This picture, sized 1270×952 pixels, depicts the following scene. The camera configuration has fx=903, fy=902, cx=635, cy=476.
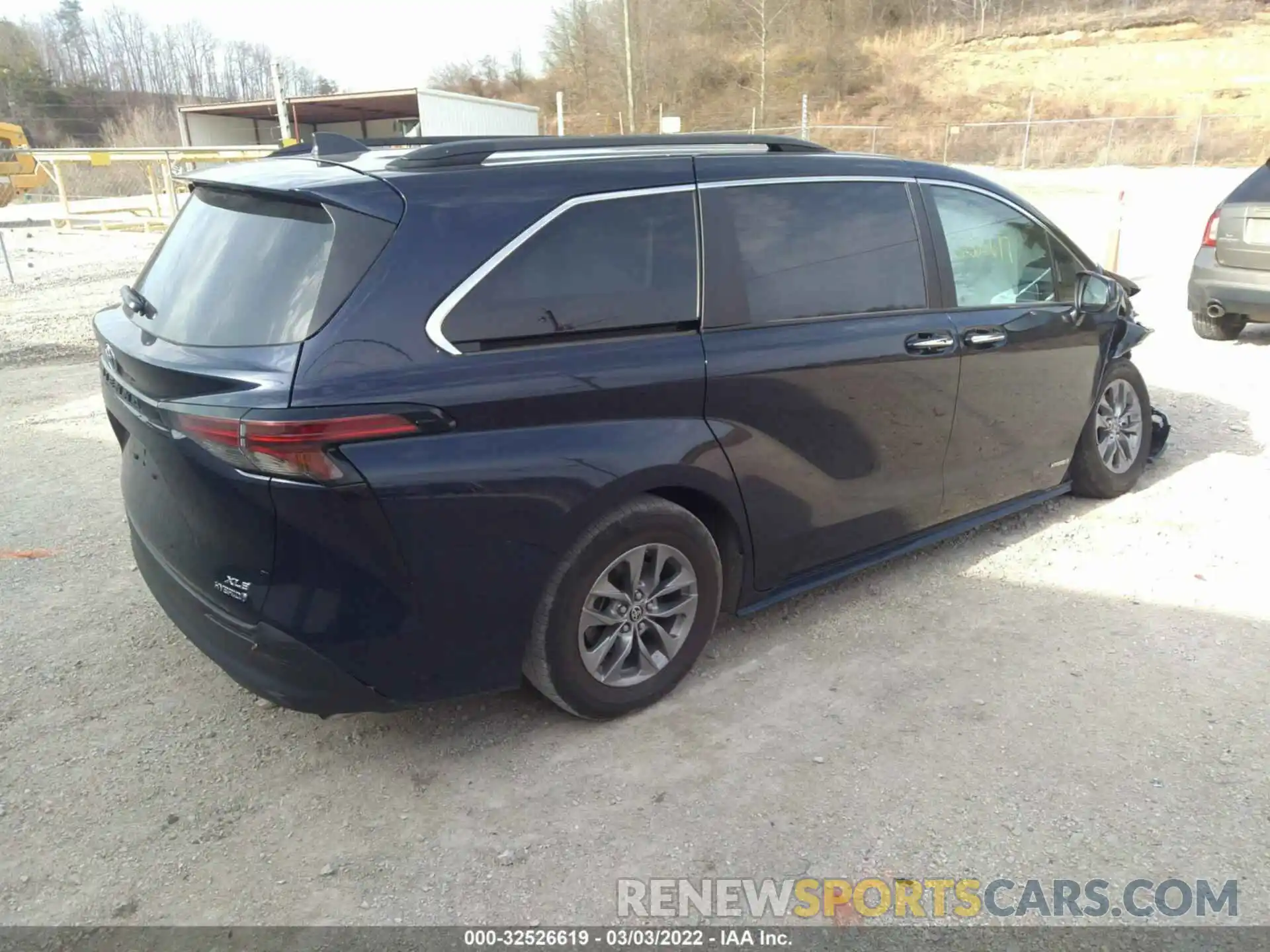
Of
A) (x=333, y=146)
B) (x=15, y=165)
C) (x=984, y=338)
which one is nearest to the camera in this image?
(x=333, y=146)

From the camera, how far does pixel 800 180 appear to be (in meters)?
3.49

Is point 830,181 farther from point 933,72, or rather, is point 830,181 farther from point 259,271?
point 933,72

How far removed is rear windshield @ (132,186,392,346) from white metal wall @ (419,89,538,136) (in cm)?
2444

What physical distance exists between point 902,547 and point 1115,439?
1.83 meters

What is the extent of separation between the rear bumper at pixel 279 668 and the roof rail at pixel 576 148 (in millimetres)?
1478

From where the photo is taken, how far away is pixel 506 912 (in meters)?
2.38

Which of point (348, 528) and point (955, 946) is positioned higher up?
point (348, 528)

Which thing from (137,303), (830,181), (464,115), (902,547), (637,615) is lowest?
(902,547)

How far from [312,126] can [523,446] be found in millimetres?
40862

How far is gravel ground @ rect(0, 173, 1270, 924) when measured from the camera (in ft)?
8.26

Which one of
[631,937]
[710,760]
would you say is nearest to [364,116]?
[710,760]

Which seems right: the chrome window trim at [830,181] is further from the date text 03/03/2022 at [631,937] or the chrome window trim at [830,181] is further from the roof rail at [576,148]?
the date text 03/03/2022 at [631,937]

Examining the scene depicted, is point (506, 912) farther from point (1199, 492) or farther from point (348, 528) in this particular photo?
point (1199, 492)

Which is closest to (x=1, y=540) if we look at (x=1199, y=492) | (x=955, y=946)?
(x=955, y=946)
